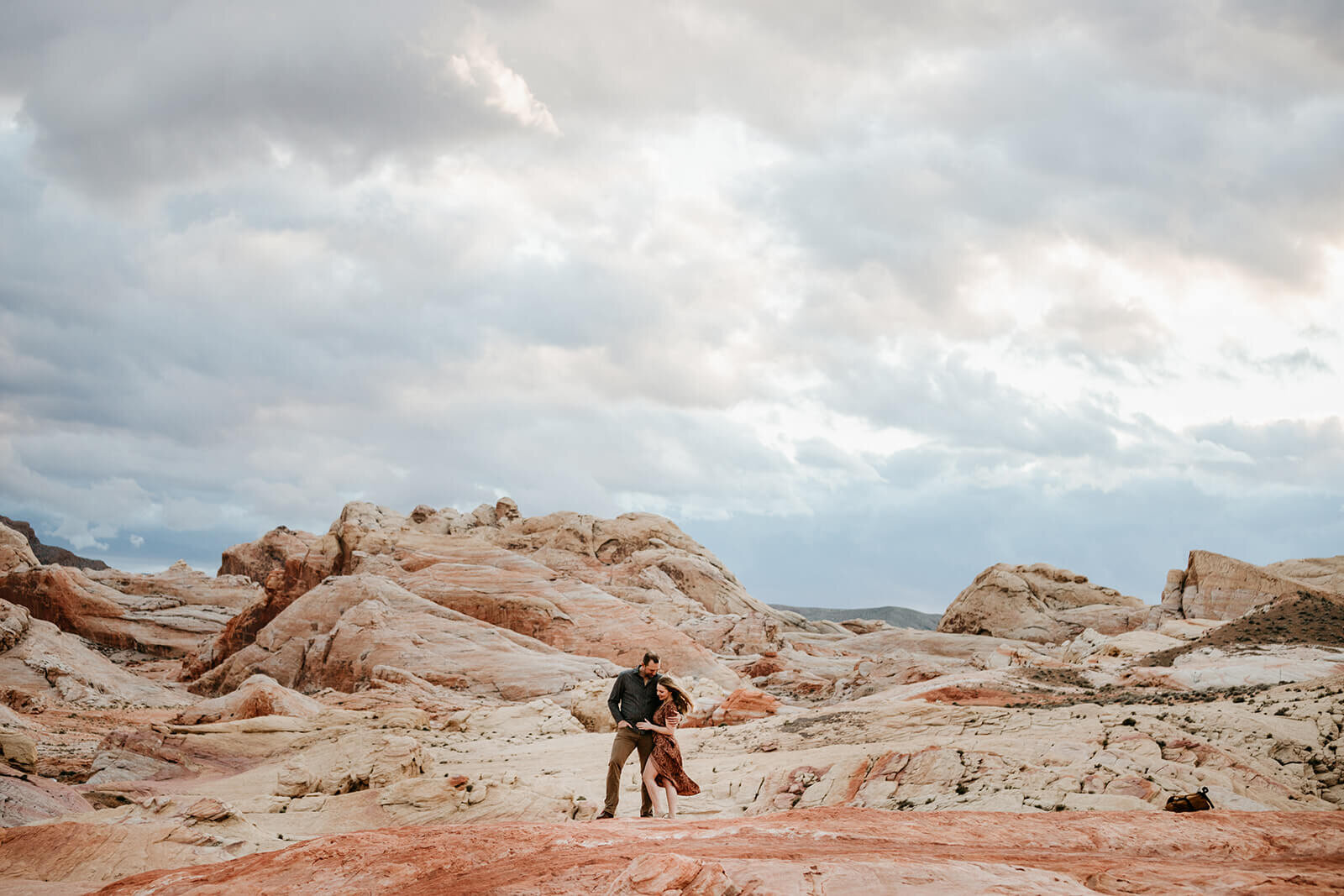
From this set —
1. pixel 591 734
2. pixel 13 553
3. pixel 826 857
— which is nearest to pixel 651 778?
pixel 826 857

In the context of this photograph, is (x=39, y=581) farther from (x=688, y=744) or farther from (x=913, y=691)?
(x=913, y=691)

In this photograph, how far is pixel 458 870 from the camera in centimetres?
925

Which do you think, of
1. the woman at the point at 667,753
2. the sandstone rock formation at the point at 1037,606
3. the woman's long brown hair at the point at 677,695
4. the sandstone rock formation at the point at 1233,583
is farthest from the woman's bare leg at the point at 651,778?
the sandstone rock formation at the point at 1037,606

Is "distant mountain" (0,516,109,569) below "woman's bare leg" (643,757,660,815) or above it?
above

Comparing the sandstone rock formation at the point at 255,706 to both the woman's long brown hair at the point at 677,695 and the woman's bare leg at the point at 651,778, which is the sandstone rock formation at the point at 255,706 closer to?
the woman's bare leg at the point at 651,778

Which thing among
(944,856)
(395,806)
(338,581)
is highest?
(338,581)

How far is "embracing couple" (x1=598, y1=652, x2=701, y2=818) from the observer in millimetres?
13289

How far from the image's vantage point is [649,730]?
520 inches

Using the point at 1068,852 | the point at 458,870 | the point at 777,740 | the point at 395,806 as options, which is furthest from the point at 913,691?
the point at 458,870

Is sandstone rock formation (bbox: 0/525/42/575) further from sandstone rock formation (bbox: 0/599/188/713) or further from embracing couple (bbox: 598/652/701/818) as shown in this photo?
embracing couple (bbox: 598/652/701/818)

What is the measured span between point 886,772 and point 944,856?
294 inches

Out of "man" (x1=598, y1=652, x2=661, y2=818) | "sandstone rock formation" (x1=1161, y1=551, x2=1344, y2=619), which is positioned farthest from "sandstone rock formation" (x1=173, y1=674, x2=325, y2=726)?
"sandstone rock formation" (x1=1161, y1=551, x2=1344, y2=619)

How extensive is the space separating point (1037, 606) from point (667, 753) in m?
57.2

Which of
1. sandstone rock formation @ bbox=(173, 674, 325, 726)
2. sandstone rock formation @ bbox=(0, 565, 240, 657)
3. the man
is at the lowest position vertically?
sandstone rock formation @ bbox=(173, 674, 325, 726)
